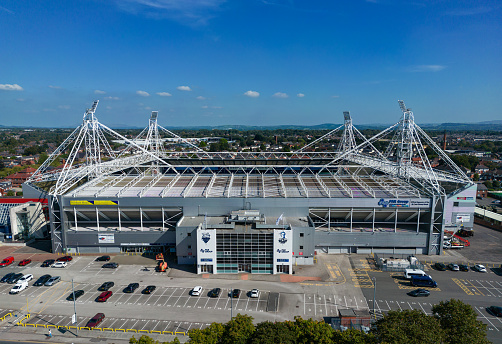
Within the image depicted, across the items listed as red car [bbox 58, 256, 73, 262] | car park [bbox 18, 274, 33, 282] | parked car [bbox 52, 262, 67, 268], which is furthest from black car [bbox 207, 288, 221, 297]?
red car [bbox 58, 256, 73, 262]

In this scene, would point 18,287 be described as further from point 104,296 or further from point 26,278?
point 104,296

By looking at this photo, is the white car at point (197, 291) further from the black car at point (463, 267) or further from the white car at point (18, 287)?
the black car at point (463, 267)

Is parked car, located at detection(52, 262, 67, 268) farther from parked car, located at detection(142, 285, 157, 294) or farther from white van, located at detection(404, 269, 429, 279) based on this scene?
white van, located at detection(404, 269, 429, 279)

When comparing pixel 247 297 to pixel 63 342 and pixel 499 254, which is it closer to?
pixel 63 342

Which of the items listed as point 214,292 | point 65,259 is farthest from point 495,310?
point 65,259

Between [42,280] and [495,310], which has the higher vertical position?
[495,310]

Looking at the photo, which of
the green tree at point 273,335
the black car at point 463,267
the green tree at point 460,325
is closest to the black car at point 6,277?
the green tree at point 273,335
